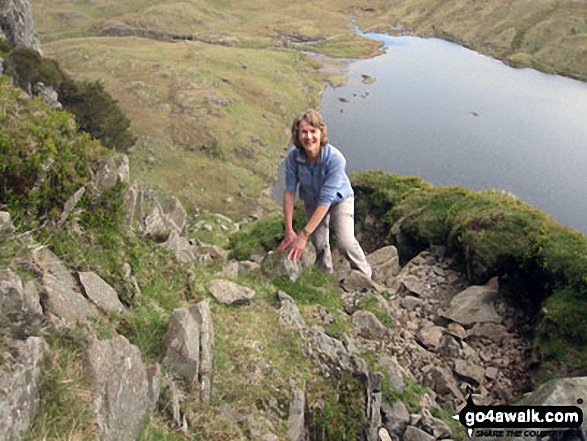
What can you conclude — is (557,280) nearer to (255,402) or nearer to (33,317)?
(255,402)

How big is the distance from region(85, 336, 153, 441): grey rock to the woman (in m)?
5.14

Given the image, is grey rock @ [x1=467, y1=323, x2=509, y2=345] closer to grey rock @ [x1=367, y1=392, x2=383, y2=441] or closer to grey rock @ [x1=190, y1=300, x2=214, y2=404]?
grey rock @ [x1=367, y1=392, x2=383, y2=441]

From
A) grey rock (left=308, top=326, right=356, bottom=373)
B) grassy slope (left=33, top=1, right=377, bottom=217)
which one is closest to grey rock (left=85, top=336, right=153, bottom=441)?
grey rock (left=308, top=326, right=356, bottom=373)

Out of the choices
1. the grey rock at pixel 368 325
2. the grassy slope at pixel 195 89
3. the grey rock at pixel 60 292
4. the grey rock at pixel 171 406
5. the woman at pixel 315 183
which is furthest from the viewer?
the grassy slope at pixel 195 89

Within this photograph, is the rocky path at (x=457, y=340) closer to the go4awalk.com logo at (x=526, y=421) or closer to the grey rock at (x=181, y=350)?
the go4awalk.com logo at (x=526, y=421)

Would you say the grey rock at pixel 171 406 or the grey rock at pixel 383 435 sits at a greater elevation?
the grey rock at pixel 171 406

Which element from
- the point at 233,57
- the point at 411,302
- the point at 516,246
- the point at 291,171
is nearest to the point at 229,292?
the point at 291,171

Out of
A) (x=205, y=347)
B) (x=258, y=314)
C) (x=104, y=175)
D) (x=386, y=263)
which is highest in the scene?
(x=104, y=175)

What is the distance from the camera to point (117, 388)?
213 inches

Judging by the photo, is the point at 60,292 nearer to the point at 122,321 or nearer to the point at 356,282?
the point at 122,321

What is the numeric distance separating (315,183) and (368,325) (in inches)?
167

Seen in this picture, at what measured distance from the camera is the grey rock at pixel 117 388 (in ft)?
16.6

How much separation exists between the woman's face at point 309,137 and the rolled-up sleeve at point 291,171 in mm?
673

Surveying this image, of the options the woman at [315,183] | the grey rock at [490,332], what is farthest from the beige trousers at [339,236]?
the grey rock at [490,332]
